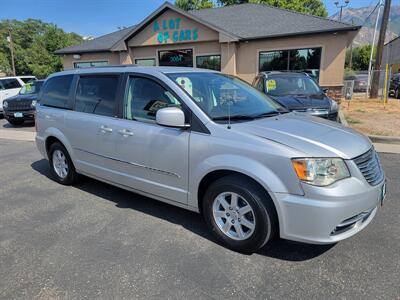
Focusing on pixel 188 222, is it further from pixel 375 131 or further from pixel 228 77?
pixel 375 131

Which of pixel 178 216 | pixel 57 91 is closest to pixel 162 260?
pixel 178 216

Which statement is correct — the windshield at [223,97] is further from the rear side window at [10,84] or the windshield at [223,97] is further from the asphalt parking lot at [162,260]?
the rear side window at [10,84]

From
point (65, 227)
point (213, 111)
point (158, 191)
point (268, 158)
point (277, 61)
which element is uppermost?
point (277, 61)

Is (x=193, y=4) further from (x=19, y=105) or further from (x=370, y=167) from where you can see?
(x=370, y=167)

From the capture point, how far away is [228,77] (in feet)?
13.7

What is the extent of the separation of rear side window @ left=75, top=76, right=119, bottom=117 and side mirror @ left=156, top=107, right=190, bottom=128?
1.08 meters

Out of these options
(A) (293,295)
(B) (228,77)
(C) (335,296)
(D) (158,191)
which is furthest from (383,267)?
(B) (228,77)

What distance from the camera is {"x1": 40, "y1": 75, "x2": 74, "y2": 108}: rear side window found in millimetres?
4739

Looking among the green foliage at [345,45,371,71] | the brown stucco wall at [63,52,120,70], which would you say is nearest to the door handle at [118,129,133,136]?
the brown stucco wall at [63,52,120,70]

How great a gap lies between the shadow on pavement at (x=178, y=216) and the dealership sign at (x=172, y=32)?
467 inches

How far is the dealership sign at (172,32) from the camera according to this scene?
15.8 metres

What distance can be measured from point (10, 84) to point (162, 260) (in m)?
15.5

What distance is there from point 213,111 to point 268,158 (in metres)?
0.88

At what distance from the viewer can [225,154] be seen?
114 inches
